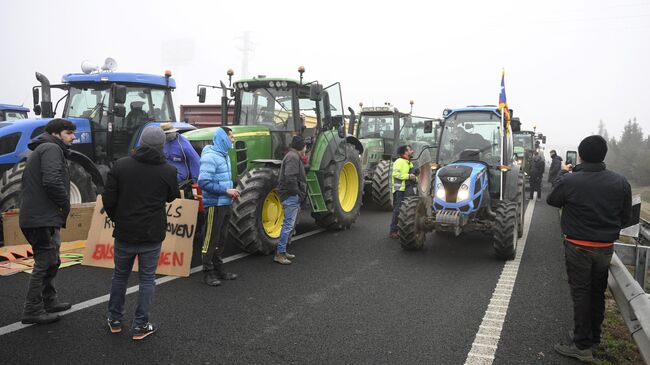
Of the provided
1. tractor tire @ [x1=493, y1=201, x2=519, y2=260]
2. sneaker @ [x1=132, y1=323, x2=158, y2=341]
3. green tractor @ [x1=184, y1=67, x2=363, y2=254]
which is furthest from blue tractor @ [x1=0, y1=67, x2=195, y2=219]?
tractor tire @ [x1=493, y1=201, x2=519, y2=260]

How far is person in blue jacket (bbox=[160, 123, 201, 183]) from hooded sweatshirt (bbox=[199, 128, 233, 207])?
1.16 meters

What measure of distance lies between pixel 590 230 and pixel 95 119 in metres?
7.78

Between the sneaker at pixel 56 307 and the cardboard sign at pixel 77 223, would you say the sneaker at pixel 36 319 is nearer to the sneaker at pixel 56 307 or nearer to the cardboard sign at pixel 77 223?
the sneaker at pixel 56 307

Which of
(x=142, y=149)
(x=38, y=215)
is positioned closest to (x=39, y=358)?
(x=38, y=215)

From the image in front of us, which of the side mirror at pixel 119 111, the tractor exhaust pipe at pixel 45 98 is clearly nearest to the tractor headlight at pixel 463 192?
the side mirror at pixel 119 111

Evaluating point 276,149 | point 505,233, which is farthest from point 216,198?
point 505,233

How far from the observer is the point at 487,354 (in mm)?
3777

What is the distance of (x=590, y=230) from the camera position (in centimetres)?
379

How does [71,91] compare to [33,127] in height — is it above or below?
above

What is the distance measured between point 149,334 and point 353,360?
71.8 inches

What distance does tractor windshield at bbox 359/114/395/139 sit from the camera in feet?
42.2

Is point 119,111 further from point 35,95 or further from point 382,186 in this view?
point 382,186

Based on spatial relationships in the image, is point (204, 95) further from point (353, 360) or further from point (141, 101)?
point (353, 360)

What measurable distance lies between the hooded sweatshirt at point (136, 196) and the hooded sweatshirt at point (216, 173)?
1.38m
